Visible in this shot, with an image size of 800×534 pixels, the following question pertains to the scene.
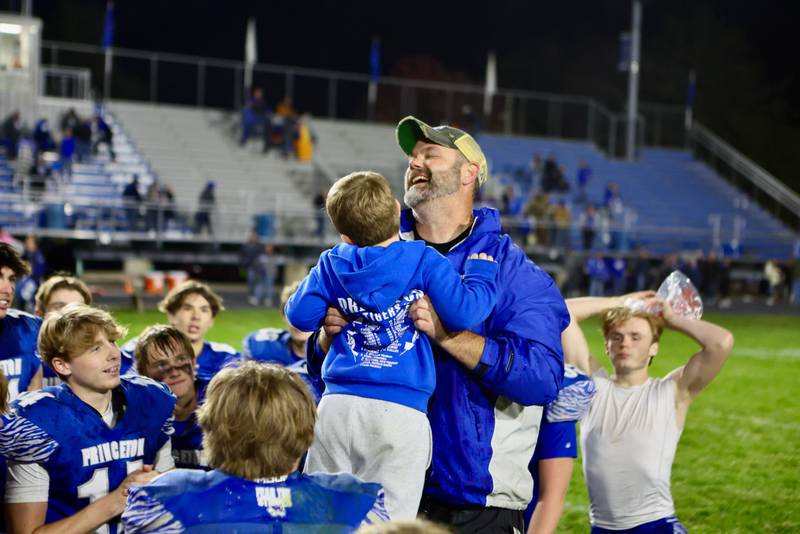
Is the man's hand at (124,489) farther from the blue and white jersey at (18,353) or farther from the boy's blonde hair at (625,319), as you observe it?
the boy's blonde hair at (625,319)

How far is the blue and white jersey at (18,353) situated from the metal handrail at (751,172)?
33122 millimetres

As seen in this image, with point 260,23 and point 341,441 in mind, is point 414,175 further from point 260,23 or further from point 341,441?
point 260,23

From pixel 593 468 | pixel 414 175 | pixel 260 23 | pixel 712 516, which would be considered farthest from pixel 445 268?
pixel 260 23

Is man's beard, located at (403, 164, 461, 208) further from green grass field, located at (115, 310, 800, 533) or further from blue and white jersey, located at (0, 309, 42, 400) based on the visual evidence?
green grass field, located at (115, 310, 800, 533)

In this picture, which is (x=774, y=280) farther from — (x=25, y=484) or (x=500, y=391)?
(x=25, y=484)

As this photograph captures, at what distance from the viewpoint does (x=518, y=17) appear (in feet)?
225

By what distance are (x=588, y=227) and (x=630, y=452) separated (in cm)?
2423

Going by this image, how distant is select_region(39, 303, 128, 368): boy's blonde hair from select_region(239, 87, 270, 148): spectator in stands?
27184 mm

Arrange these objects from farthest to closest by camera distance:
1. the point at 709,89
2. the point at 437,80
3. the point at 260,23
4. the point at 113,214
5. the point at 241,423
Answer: the point at 260,23 → the point at 437,80 → the point at 709,89 → the point at 113,214 → the point at 241,423

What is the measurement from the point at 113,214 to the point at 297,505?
70.5 feet

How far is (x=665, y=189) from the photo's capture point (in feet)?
122

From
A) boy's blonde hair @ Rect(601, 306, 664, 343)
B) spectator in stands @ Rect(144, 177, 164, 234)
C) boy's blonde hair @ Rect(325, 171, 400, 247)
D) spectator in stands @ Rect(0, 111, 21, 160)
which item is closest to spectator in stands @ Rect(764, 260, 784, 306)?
spectator in stands @ Rect(144, 177, 164, 234)

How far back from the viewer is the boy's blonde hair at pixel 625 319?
448 centimetres

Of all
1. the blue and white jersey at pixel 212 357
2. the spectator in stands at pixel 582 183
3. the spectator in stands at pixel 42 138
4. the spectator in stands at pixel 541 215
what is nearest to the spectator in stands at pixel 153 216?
the spectator in stands at pixel 42 138
